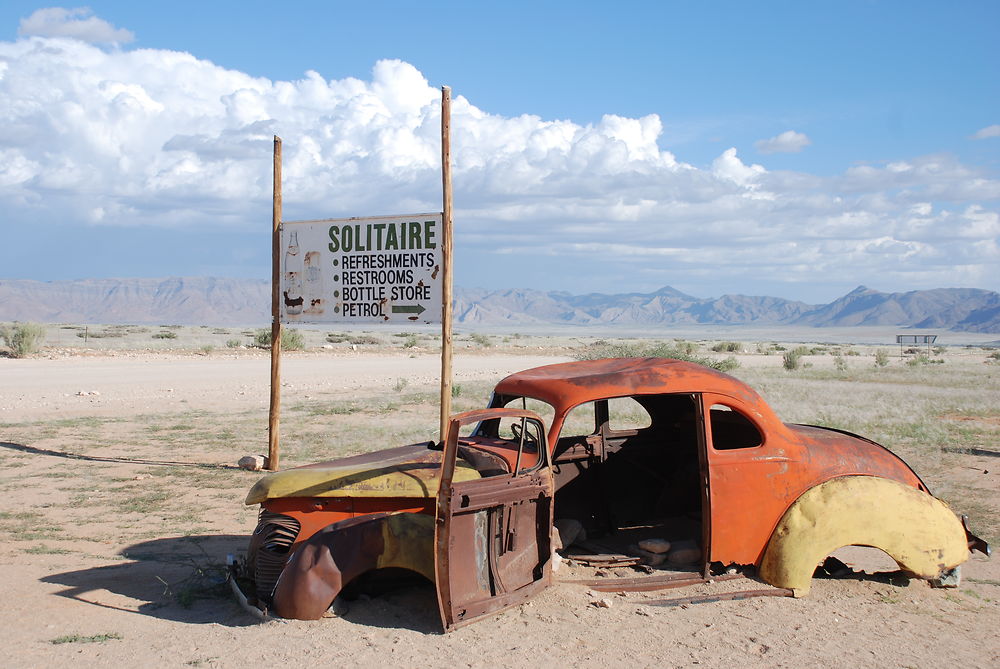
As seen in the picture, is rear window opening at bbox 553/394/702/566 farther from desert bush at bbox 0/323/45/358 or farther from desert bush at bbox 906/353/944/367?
desert bush at bbox 906/353/944/367

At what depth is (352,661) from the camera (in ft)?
15.9

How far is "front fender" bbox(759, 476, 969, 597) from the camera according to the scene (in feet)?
19.4

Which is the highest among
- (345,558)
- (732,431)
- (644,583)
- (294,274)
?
(294,274)

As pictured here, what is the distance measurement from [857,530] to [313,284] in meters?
7.50

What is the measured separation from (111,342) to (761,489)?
144 ft

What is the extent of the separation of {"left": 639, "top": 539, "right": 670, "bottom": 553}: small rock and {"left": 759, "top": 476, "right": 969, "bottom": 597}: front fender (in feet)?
2.11

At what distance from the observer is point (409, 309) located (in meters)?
10.8

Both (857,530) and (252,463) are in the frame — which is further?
(252,463)

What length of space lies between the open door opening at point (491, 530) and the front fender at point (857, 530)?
1579mm

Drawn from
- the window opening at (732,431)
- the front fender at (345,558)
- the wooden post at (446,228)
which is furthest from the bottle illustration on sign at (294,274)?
the front fender at (345,558)

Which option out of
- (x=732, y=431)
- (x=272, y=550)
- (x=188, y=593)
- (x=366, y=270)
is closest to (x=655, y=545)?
(x=732, y=431)

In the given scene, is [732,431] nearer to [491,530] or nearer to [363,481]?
[491,530]

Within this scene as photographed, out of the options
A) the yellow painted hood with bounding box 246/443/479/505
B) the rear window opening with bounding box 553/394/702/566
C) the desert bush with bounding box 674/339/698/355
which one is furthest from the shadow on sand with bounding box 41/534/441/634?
the desert bush with bounding box 674/339/698/355

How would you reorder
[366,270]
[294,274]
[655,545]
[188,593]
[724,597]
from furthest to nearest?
[294,274] < [366,270] < [655,545] < [188,593] < [724,597]
